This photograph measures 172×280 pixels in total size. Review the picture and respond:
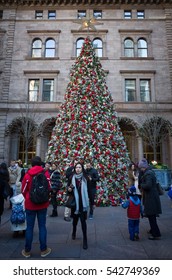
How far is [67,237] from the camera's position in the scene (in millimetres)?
4918

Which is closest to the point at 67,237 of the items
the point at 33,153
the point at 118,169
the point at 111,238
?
the point at 111,238

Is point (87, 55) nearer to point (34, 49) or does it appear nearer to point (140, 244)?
point (140, 244)

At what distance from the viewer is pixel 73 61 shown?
70.1 ft

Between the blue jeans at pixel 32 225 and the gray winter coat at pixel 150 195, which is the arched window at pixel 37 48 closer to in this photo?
the gray winter coat at pixel 150 195

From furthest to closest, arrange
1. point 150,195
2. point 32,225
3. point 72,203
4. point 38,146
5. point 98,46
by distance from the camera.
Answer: point 98,46
point 38,146
point 150,195
point 72,203
point 32,225

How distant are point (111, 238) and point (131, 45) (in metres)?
21.9

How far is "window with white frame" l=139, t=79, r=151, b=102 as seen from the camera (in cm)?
2114

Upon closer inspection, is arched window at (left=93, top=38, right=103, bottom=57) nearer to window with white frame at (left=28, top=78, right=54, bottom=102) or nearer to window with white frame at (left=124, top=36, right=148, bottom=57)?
window with white frame at (left=124, top=36, right=148, bottom=57)

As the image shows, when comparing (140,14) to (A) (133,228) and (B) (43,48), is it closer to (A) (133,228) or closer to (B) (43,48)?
(B) (43,48)

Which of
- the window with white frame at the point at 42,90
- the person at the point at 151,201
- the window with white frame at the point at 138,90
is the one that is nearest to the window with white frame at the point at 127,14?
the window with white frame at the point at 138,90

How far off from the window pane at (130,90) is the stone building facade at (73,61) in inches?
1.6

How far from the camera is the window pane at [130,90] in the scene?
21.1 m

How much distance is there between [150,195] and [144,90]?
18.1 m

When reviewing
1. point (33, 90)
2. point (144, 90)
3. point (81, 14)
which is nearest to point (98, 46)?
point (81, 14)
